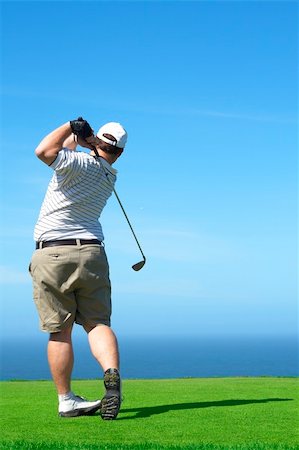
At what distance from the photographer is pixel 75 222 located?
5.97 metres

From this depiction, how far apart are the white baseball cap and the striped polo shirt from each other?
18cm

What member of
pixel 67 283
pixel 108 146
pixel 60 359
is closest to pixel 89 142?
pixel 108 146

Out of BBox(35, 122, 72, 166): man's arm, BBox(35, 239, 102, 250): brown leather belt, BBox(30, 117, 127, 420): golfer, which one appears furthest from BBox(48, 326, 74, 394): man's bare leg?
BBox(35, 122, 72, 166): man's arm

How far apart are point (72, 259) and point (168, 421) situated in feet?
4.60

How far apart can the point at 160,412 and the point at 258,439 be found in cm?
129

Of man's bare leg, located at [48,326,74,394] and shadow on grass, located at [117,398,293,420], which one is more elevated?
man's bare leg, located at [48,326,74,394]

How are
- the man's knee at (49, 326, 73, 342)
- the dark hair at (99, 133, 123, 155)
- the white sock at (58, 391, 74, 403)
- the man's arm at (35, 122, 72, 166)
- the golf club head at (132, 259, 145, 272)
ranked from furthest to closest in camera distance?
the golf club head at (132, 259, 145, 272) → the dark hair at (99, 133, 123, 155) → the man's knee at (49, 326, 73, 342) → the white sock at (58, 391, 74, 403) → the man's arm at (35, 122, 72, 166)

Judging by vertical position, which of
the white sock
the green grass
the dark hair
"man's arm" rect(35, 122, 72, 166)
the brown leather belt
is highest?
the dark hair

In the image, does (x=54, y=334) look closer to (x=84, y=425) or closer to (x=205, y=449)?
(x=84, y=425)

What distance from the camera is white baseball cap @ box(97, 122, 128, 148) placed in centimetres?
612

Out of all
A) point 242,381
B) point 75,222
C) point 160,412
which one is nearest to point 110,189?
point 75,222

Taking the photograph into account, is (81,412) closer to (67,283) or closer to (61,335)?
(61,335)

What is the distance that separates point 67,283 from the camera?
586 centimetres

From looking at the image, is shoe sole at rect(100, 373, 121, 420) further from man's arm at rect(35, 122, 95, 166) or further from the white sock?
man's arm at rect(35, 122, 95, 166)
